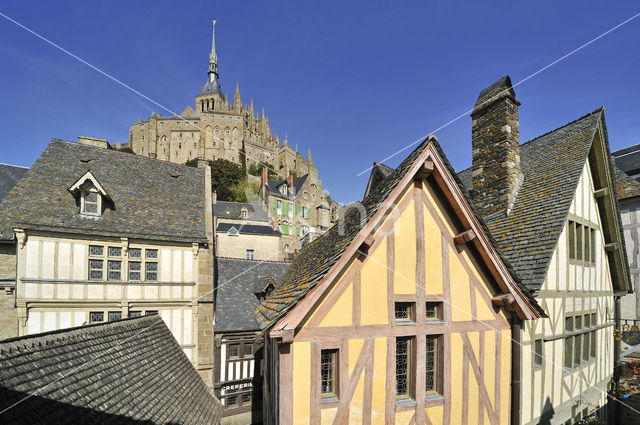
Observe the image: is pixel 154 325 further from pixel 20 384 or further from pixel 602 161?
pixel 602 161

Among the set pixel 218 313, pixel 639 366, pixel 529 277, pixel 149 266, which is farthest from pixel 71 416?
→ pixel 639 366

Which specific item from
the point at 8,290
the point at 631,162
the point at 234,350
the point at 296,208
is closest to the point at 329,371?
the point at 234,350

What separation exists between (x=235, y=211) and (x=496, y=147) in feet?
122

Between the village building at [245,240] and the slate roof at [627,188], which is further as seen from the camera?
the village building at [245,240]

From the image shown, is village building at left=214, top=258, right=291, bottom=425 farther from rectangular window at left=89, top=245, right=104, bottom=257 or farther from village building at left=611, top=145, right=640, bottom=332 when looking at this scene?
village building at left=611, top=145, right=640, bottom=332

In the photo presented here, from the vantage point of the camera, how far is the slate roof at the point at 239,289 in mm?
15656

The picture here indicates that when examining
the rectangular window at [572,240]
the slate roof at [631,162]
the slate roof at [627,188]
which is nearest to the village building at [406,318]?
the rectangular window at [572,240]

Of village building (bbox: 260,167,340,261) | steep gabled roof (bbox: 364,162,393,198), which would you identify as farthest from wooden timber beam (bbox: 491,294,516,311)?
village building (bbox: 260,167,340,261)

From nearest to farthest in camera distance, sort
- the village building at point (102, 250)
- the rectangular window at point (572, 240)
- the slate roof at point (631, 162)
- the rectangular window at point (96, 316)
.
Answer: the rectangular window at point (572, 240), the village building at point (102, 250), the rectangular window at point (96, 316), the slate roof at point (631, 162)

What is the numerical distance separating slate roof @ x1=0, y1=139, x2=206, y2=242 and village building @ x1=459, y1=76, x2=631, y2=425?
13.2 meters

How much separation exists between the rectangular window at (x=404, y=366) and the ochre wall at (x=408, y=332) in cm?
17

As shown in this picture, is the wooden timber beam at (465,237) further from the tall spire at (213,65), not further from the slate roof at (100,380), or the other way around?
the tall spire at (213,65)

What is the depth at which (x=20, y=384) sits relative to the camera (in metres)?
3.61

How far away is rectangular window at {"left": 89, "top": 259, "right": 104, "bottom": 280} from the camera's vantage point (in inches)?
505
